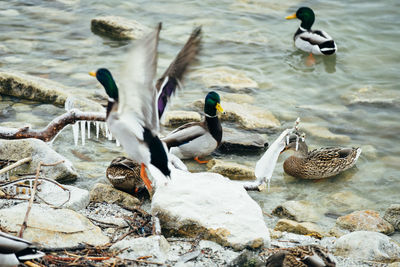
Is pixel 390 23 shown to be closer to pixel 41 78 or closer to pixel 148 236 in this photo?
pixel 41 78

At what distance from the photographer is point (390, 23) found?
1169 cm

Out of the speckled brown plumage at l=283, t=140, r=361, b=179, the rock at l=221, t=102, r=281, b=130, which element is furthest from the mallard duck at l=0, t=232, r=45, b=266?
the rock at l=221, t=102, r=281, b=130

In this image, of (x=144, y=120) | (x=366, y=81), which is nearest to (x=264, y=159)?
(x=144, y=120)

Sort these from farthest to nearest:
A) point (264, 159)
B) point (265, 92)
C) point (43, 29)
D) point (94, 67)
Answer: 1. point (43, 29)
2. point (94, 67)
3. point (265, 92)
4. point (264, 159)

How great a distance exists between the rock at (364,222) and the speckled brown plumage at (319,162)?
4.01 feet

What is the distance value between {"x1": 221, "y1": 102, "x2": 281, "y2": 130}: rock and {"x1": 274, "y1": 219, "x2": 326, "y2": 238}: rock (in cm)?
279

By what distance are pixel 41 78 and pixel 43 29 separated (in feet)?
9.84

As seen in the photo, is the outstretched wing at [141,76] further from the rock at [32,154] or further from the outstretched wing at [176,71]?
the rock at [32,154]

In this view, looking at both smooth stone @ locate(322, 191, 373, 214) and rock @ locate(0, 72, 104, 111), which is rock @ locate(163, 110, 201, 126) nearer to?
rock @ locate(0, 72, 104, 111)

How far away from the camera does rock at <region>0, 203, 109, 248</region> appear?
13.5 feet

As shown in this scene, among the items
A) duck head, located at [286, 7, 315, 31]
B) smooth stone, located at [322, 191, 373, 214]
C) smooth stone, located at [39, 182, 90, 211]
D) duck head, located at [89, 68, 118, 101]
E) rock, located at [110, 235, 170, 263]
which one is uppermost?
duck head, located at [89, 68, 118, 101]

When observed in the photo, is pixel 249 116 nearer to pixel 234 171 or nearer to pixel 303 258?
pixel 234 171

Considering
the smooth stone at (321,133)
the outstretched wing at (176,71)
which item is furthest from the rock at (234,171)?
the smooth stone at (321,133)

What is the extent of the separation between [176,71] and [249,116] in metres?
2.42
